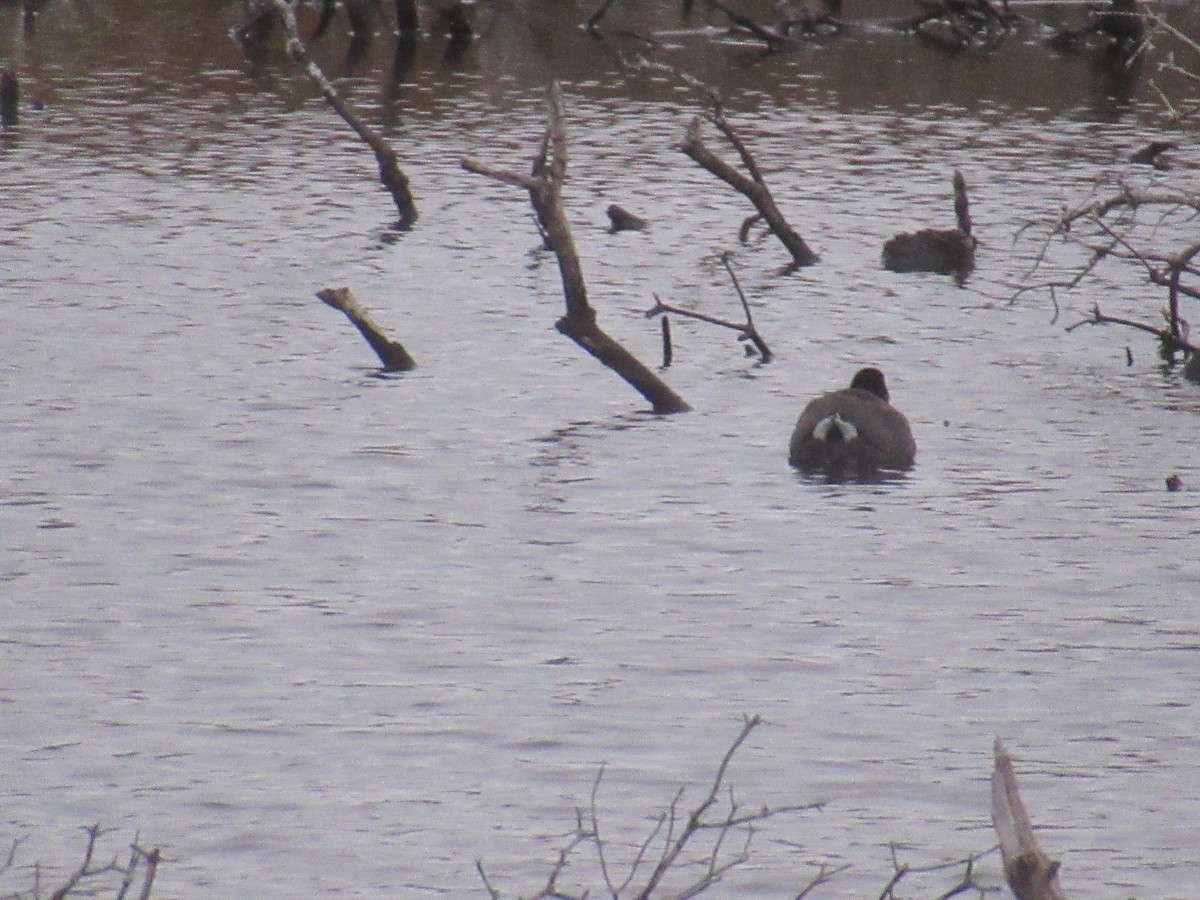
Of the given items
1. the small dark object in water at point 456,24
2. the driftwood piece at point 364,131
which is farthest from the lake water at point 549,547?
the small dark object in water at point 456,24

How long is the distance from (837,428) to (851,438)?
0.49 ft

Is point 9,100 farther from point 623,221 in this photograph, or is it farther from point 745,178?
point 745,178

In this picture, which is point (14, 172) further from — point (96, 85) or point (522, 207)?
point (96, 85)

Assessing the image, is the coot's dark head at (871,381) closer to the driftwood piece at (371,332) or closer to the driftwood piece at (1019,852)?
the driftwood piece at (371,332)

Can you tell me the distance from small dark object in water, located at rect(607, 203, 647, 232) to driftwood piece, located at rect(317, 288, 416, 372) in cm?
759

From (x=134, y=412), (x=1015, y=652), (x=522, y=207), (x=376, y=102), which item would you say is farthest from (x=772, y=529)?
(x=376, y=102)

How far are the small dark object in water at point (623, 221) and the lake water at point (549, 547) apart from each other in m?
0.46

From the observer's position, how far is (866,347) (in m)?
22.8

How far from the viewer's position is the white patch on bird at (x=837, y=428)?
17000 mm

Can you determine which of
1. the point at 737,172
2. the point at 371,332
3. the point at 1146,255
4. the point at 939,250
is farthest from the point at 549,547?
the point at 939,250

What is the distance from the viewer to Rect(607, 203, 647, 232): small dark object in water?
96.8ft

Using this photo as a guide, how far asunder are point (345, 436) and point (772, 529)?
4.40 m

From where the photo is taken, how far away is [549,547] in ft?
51.4

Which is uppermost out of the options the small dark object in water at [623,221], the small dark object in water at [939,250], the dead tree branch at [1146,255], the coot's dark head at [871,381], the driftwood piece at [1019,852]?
the driftwood piece at [1019,852]
